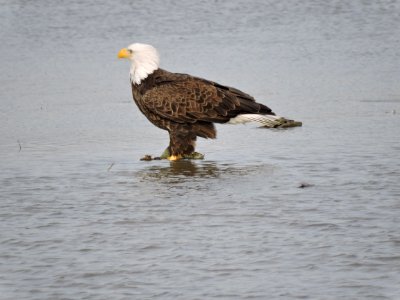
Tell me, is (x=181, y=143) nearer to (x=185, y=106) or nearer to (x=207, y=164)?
(x=185, y=106)

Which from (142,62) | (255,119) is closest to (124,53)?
(142,62)

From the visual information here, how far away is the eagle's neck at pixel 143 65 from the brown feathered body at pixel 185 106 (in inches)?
1.7

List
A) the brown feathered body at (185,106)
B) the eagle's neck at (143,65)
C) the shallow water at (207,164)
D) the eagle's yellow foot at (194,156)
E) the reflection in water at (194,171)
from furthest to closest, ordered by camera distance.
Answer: the eagle's neck at (143,65) → the brown feathered body at (185,106) → the eagle's yellow foot at (194,156) → the reflection in water at (194,171) → the shallow water at (207,164)

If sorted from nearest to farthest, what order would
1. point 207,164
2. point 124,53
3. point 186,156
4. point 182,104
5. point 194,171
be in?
1. point 194,171
2. point 207,164
3. point 186,156
4. point 182,104
5. point 124,53

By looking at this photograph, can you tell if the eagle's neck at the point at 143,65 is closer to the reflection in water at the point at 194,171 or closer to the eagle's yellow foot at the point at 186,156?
the eagle's yellow foot at the point at 186,156

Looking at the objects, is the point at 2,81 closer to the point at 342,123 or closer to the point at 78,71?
the point at 78,71

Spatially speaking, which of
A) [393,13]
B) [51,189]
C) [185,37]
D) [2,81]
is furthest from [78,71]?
[51,189]

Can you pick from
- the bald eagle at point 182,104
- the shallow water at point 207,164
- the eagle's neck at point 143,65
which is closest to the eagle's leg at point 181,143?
the bald eagle at point 182,104

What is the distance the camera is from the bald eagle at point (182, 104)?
1005 cm

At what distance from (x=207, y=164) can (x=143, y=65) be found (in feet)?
4.36

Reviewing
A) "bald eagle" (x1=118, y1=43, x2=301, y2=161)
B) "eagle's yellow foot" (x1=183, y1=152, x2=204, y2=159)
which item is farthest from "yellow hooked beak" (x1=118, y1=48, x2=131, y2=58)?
"eagle's yellow foot" (x1=183, y1=152, x2=204, y2=159)

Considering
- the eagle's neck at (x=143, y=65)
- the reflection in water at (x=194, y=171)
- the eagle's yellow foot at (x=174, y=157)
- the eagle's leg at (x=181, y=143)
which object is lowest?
the reflection in water at (x=194, y=171)

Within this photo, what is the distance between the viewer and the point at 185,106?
10.1m

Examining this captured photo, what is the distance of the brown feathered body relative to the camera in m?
10.0
